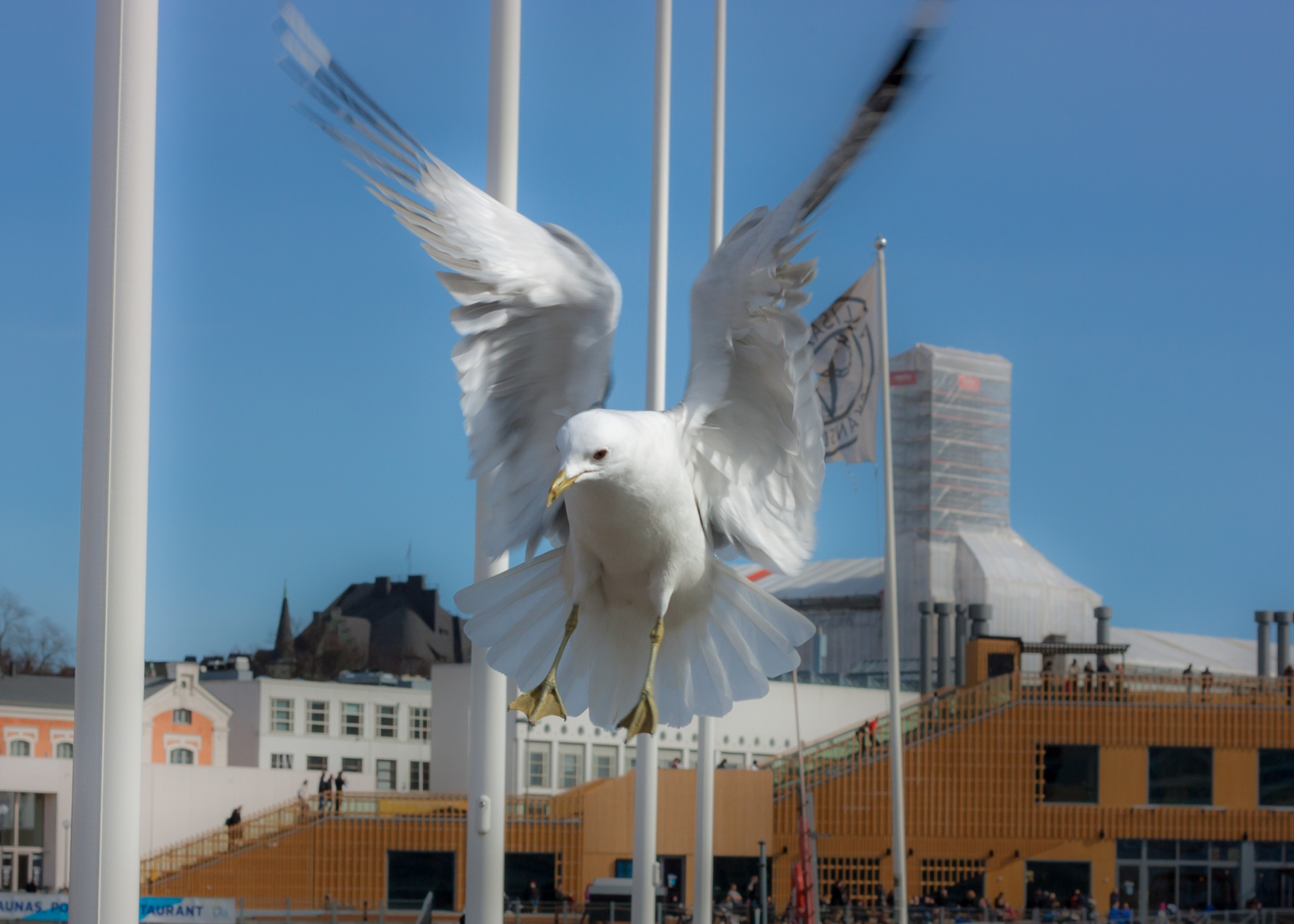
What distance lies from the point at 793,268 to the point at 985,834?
A: 22886mm

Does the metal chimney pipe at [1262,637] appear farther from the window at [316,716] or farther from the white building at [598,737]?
the window at [316,716]

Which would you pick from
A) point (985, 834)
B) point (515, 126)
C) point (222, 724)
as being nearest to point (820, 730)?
point (985, 834)

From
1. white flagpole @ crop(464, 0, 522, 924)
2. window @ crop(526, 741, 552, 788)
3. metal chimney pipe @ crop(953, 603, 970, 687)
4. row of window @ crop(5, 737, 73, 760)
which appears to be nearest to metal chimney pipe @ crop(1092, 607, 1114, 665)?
metal chimney pipe @ crop(953, 603, 970, 687)

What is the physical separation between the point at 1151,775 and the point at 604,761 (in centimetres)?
1075

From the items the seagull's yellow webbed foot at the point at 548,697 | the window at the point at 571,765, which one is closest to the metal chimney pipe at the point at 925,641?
the window at the point at 571,765

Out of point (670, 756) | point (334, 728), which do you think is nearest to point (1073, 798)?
point (670, 756)

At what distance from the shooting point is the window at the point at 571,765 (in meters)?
30.4

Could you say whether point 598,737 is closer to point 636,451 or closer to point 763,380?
point 763,380

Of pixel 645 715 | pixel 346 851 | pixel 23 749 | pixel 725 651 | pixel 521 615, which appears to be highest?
pixel 521 615

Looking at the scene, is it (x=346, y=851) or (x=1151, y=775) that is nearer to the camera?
(x=346, y=851)

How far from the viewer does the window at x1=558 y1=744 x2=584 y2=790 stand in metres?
30.4

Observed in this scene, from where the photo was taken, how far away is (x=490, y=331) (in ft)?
18.0

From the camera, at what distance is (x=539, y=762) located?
30109 mm

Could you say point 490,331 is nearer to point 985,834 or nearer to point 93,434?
point 93,434
